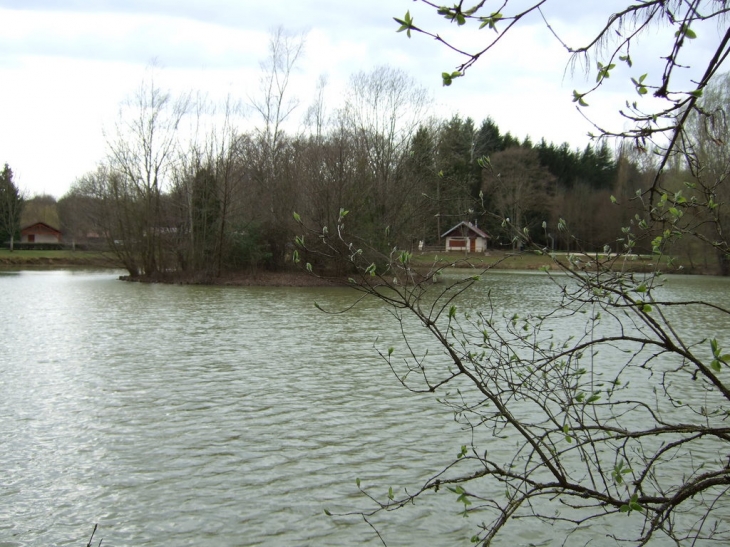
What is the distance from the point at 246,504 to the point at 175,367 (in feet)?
18.9

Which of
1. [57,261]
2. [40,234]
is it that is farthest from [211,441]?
[40,234]

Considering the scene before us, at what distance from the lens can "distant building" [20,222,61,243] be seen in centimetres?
7406

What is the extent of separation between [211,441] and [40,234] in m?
75.3

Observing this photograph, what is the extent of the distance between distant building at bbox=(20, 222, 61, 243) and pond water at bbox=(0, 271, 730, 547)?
65623 millimetres

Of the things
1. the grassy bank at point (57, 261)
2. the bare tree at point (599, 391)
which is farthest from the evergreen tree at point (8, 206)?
the bare tree at point (599, 391)

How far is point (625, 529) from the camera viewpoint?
16.9ft

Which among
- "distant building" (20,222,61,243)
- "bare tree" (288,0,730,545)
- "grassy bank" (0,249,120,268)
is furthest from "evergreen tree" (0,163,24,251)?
"bare tree" (288,0,730,545)

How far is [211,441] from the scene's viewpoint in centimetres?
705

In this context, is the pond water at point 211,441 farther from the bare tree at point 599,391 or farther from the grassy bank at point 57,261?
the grassy bank at point 57,261

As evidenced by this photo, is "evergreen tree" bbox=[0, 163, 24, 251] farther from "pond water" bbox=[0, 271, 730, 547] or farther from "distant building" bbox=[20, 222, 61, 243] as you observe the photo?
"pond water" bbox=[0, 271, 730, 547]

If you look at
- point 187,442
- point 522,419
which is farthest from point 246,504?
point 522,419

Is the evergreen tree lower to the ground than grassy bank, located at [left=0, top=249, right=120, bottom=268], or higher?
higher

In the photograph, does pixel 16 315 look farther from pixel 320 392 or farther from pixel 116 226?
pixel 116 226

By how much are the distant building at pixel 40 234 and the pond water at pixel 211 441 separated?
65623mm
